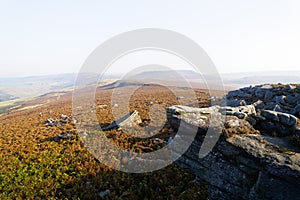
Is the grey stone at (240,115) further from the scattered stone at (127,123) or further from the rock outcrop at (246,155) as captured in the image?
the scattered stone at (127,123)

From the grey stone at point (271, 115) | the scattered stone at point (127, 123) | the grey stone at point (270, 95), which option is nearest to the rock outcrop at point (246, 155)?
the grey stone at point (271, 115)

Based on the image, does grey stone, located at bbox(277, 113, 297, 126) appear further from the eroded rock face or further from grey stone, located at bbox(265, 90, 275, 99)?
grey stone, located at bbox(265, 90, 275, 99)

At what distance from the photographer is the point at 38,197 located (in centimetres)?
965

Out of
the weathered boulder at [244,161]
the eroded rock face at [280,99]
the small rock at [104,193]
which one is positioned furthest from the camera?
the eroded rock face at [280,99]

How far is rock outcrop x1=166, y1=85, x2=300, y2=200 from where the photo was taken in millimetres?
6586

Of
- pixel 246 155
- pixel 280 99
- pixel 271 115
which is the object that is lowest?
pixel 246 155

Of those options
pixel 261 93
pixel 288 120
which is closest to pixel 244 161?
pixel 288 120

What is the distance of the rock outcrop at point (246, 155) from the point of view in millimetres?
6586

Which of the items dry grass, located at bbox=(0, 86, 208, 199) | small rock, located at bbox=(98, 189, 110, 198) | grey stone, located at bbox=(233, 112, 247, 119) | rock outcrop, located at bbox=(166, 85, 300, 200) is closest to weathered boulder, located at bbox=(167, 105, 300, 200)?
rock outcrop, located at bbox=(166, 85, 300, 200)

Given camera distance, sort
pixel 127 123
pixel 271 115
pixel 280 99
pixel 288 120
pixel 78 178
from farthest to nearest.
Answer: pixel 280 99
pixel 127 123
pixel 78 178
pixel 271 115
pixel 288 120

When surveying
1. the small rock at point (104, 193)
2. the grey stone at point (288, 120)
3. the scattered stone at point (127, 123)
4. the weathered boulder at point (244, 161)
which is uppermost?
the grey stone at point (288, 120)

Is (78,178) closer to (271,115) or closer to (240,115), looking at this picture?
(240,115)

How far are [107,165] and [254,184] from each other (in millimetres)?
7942

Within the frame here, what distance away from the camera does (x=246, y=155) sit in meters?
7.54
